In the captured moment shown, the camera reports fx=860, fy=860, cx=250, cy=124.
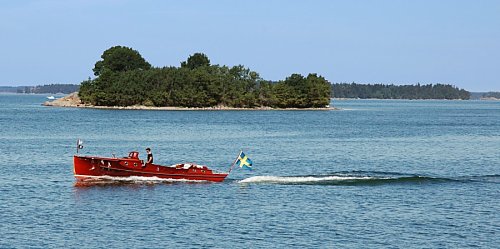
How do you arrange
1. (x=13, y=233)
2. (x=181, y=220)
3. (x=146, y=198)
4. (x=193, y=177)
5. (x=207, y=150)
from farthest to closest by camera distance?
(x=207, y=150)
(x=193, y=177)
(x=146, y=198)
(x=181, y=220)
(x=13, y=233)

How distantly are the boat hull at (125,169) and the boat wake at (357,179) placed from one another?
407cm

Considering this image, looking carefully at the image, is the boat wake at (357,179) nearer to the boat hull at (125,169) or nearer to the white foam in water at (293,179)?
the white foam in water at (293,179)

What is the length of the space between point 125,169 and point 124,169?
0.09m

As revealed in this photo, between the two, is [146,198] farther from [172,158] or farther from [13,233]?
[172,158]

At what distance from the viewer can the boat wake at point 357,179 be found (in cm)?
6322

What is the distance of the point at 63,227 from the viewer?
45.1 m

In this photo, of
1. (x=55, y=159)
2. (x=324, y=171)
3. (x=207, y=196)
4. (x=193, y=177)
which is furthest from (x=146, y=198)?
(x=55, y=159)

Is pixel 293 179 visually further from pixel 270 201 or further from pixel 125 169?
pixel 125 169

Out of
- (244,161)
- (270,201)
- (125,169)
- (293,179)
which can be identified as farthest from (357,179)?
(125,169)

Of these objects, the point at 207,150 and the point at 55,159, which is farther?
the point at 207,150

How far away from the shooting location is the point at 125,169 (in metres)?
62.4

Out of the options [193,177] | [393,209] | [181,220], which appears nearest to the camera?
[181,220]

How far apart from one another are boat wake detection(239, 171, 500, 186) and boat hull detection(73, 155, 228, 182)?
4.07 metres

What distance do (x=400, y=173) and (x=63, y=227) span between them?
3350cm
